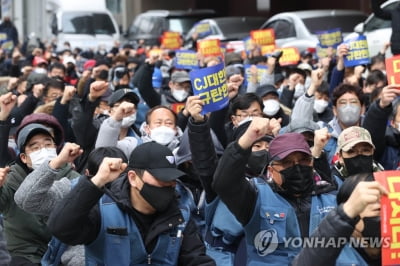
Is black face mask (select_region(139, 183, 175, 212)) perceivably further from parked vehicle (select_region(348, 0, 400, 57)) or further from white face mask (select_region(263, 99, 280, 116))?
parked vehicle (select_region(348, 0, 400, 57))

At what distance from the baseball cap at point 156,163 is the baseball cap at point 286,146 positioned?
1.77ft

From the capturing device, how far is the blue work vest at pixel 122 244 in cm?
504

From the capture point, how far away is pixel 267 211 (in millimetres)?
5172

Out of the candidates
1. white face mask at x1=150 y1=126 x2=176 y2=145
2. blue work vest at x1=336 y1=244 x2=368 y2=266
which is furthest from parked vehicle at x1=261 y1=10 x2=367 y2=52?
blue work vest at x1=336 y1=244 x2=368 y2=266

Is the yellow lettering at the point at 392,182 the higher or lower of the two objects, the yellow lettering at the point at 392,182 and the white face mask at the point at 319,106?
the higher

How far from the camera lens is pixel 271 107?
9.43 metres

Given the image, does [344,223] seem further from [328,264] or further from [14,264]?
[14,264]

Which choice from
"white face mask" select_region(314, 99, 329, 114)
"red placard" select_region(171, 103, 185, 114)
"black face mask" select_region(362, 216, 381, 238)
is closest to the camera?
"black face mask" select_region(362, 216, 381, 238)

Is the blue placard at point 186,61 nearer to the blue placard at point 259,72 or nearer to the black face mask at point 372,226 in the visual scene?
the blue placard at point 259,72

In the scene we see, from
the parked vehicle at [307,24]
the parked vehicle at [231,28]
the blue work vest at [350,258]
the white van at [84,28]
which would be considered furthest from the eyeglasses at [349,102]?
the white van at [84,28]

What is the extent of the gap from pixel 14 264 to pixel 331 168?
210 cm

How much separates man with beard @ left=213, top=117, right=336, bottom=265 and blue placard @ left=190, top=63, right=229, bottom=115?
6.16 feet

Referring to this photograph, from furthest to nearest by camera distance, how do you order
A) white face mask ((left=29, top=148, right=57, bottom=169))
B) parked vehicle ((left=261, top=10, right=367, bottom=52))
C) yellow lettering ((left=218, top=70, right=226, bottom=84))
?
parked vehicle ((left=261, top=10, right=367, bottom=52)), yellow lettering ((left=218, top=70, right=226, bottom=84)), white face mask ((left=29, top=148, right=57, bottom=169))

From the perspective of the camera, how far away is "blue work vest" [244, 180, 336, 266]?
515cm
